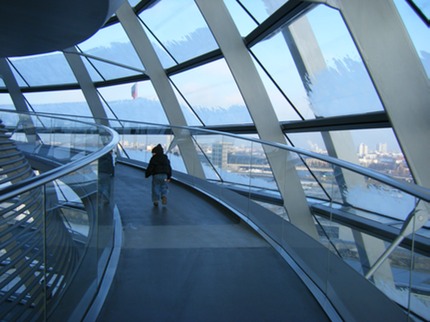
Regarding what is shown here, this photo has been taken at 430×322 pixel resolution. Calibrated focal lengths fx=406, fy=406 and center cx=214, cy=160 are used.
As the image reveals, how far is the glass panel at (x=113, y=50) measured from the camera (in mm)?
16891

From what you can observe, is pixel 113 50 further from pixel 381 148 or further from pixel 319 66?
pixel 381 148

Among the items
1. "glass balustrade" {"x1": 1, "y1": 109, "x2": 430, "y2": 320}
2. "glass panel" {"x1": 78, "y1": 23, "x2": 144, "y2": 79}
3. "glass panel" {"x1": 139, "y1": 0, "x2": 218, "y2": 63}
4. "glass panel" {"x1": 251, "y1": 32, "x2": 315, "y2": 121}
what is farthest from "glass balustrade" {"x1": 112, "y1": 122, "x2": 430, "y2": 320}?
"glass panel" {"x1": 78, "y1": 23, "x2": 144, "y2": 79}

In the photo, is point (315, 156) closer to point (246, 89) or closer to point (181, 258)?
point (181, 258)

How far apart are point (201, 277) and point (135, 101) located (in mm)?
14891

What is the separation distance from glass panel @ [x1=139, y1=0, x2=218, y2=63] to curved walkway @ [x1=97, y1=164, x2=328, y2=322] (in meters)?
7.88

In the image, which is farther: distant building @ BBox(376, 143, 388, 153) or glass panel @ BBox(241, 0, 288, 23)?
glass panel @ BBox(241, 0, 288, 23)

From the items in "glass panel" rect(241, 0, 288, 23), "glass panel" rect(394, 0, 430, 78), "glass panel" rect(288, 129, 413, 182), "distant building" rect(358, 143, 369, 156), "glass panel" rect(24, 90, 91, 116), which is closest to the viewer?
"glass panel" rect(394, 0, 430, 78)

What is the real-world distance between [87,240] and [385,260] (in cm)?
219

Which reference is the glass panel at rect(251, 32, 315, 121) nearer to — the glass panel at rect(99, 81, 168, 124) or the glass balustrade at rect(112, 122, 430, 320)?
the glass balustrade at rect(112, 122, 430, 320)

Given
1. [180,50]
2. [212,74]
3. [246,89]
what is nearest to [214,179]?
[246,89]

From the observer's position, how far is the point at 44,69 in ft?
68.7

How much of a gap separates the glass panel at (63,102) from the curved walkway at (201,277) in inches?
623

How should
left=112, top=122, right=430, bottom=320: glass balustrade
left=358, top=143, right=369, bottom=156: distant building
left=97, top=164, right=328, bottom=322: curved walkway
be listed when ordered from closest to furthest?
left=112, top=122, right=430, bottom=320: glass balustrade < left=97, top=164, right=328, bottom=322: curved walkway < left=358, top=143, right=369, bottom=156: distant building

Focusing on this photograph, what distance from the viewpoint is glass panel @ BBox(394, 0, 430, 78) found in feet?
20.5
